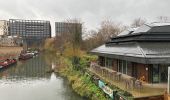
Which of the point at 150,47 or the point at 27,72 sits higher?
the point at 150,47

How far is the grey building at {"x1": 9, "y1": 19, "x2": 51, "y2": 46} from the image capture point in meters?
155

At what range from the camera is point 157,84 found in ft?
52.9

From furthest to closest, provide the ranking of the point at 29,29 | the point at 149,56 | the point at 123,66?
the point at 29,29 → the point at 123,66 → the point at 149,56

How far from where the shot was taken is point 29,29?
15838 centimetres

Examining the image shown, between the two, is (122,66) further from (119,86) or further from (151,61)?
(151,61)

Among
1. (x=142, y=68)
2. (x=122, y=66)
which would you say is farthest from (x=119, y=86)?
(x=122, y=66)

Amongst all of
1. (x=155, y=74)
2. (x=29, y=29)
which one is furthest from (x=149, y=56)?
(x=29, y=29)

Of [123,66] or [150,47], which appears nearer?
[150,47]

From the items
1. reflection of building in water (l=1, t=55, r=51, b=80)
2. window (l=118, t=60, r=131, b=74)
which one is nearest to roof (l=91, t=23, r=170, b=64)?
window (l=118, t=60, r=131, b=74)

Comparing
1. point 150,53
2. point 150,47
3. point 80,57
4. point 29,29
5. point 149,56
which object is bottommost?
point 80,57

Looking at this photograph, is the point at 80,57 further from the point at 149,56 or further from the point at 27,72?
the point at 149,56

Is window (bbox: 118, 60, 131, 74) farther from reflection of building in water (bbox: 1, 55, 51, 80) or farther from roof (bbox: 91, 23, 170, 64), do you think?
reflection of building in water (bbox: 1, 55, 51, 80)

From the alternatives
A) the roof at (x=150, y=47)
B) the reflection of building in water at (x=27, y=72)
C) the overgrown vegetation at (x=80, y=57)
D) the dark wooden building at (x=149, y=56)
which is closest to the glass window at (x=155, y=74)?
the dark wooden building at (x=149, y=56)

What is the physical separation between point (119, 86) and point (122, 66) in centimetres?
506
